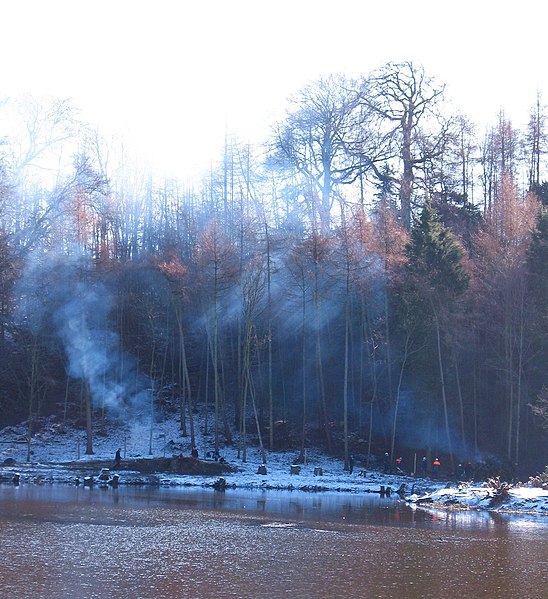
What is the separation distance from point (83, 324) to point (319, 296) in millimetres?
14076

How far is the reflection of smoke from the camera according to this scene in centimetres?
4894

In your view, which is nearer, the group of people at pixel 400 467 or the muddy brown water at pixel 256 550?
the muddy brown water at pixel 256 550

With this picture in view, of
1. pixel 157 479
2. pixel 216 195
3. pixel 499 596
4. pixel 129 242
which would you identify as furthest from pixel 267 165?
pixel 499 596

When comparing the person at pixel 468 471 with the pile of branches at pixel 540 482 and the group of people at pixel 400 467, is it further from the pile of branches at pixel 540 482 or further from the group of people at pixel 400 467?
the pile of branches at pixel 540 482

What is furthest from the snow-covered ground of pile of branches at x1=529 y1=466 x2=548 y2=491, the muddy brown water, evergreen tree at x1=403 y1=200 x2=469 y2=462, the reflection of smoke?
evergreen tree at x1=403 y1=200 x2=469 y2=462

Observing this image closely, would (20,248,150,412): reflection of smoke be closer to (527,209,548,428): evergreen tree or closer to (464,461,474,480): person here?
(464,461,474,480): person

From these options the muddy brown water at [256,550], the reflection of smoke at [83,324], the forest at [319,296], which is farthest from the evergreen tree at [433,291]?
the reflection of smoke at [83,324]

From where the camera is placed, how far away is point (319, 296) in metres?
48.0

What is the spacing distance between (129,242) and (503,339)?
32.0 metres

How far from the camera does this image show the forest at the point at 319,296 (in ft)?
143

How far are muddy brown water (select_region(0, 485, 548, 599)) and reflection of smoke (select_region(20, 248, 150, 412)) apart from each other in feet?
65.0

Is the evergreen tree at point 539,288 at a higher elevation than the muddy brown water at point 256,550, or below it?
higher

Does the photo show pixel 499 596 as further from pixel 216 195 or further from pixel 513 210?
pixel 216 195

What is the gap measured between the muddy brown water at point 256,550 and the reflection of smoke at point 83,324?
19804mm
